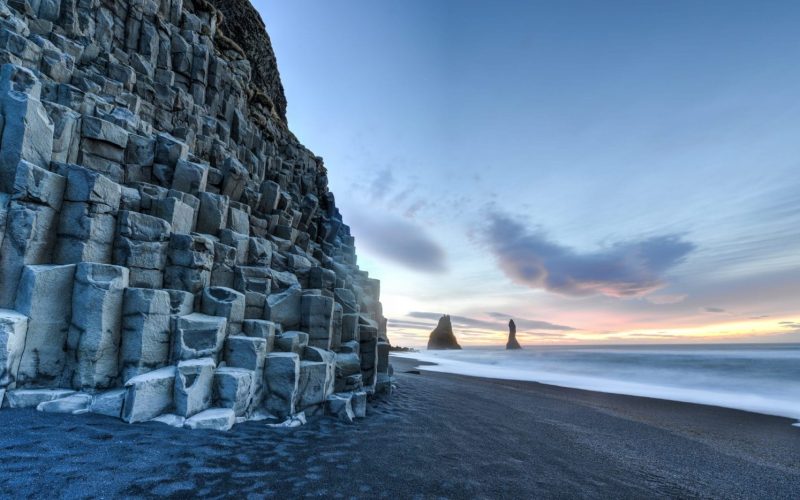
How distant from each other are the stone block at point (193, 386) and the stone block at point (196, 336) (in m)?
0.33

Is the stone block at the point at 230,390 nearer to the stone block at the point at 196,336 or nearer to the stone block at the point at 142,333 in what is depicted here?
the stone block at the point at 196,336

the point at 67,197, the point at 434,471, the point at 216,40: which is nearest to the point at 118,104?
the point at 67,197

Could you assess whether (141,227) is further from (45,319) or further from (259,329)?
(259,329)

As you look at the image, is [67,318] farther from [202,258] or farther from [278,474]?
[278,474]

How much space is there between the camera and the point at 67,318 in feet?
24.4

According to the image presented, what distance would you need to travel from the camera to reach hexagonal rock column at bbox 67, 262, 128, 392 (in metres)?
7.32

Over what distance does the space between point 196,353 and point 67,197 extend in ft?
15.0

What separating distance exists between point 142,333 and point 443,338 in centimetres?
12625

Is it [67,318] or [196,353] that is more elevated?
[67,318]

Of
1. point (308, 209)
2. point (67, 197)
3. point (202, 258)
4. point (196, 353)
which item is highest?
point (308, 209)

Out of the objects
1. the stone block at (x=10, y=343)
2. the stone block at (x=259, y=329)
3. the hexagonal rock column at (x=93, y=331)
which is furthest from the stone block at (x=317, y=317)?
the stone block at (x=10, y=343)

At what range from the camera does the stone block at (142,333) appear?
7652 millimetres

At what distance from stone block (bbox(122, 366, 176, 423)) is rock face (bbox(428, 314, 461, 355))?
125799mm

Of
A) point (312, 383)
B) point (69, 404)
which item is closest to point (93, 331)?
point (69, 404)
